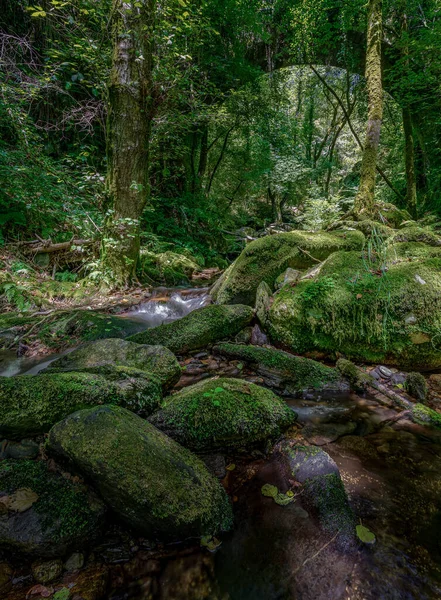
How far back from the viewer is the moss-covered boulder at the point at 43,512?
1.41 meters

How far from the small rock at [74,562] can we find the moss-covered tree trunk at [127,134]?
510cm

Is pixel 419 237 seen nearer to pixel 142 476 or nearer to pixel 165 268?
pixel 165 268

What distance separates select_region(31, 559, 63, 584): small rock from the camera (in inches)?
52.7

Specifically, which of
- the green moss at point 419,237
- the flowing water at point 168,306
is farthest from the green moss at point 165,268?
the green moss at point 419,237

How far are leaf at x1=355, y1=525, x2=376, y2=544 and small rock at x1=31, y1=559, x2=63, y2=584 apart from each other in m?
1.55

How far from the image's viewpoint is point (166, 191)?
37.2 ft

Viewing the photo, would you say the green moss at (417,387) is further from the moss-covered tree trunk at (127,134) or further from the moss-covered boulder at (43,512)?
the moss-covered tree trunk at (127,134)

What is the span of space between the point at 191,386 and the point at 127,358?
0.84m

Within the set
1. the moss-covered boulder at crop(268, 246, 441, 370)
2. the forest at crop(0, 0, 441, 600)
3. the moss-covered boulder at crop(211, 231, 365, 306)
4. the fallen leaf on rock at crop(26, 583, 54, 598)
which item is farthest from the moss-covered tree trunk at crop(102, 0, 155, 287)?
the fallen leaf on rock at crop(26, 583, 54, 598)

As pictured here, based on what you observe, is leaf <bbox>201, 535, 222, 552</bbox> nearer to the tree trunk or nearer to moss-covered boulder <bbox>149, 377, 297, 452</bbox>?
moss-covered boulder <bbox>149, 377, 297, 452</bbox>

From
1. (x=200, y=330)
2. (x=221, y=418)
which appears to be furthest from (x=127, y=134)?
(x=221, y=418)

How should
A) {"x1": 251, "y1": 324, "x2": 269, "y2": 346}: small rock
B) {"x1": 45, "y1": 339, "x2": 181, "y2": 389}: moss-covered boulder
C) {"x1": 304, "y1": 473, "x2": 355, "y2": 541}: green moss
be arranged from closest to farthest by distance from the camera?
{"x1": 304, "y1": 473, "x2": 355, "y2": 541}: green moss
{"x1": 45, "y1": 339, "x2": 181, "y2": 389}: moss-covered boulder
{"x1": 251, "y1": 324, "x2": 269, "y2": 346}: small rock

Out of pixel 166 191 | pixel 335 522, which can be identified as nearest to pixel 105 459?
pixel 335 522

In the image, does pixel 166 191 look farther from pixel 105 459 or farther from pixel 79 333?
pixel 105 459
